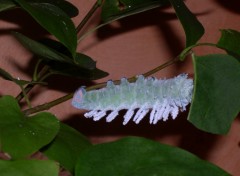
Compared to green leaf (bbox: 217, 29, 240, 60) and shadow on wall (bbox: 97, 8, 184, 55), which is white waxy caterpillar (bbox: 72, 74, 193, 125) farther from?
shadow on wall (bbox: 97, 8, 184, 55)

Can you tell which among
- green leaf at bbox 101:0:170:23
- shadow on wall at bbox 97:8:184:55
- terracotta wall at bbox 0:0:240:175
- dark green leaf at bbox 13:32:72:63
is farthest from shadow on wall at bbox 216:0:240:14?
dark green leaf at bbox 13:32:72:63

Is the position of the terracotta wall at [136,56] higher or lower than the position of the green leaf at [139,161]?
lower

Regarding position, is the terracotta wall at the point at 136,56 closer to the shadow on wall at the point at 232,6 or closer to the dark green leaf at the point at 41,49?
the shadow on wall at the point at 232,6

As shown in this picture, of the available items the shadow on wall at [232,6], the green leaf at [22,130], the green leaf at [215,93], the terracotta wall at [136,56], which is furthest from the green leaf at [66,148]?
the shadow on wall at [232,6]

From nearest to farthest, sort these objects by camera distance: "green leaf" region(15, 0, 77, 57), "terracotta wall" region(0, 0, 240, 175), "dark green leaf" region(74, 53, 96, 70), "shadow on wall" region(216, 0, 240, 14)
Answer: "green leaf" region(15, 0, 77, 57), "dark green leaf" region(74, 53, 96, 70), "terracotta wall" region(0, 0, 240, 175), "shadow on wall" region(216, 0, 240, 14)

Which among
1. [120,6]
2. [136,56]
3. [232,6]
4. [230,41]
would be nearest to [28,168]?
[230,41]

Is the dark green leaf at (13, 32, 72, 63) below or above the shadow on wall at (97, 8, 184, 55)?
above

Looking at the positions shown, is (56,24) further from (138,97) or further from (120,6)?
(120,6)
